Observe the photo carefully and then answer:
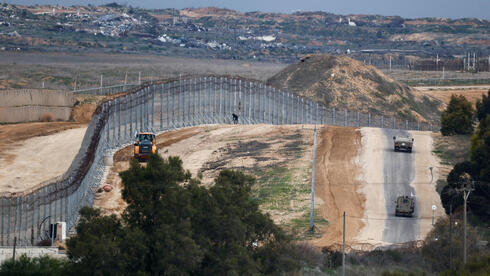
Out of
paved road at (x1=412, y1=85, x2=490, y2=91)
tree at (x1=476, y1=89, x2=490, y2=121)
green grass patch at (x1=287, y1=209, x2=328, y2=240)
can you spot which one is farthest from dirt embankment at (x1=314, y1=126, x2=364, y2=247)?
paved road at (x1=412, y1=85, x2=490, y2=91)

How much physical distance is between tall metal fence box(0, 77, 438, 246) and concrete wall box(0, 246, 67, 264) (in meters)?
1.96

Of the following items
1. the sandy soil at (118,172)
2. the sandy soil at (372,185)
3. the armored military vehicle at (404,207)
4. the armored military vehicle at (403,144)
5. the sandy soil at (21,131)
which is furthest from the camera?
the sandy soil at (21,131)

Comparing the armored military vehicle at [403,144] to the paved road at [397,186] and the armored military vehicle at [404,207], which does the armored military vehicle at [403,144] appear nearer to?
the paved road at [397,186]

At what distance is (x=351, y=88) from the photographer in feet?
359

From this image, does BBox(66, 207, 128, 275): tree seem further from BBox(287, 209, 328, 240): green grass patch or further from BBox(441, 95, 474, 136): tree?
BBox(441, 95, 474, 136): tree

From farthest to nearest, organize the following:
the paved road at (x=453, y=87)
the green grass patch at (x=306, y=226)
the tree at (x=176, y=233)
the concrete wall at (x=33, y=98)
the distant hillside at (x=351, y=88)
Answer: the paved road at (x=453, y=87), the distant hillside at (x=351, y=88), the concrete wall at (x=33, y=98), the green grass patch at (x=306, y=226), the tree at (x=176, y=233)

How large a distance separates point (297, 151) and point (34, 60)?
3914 inches

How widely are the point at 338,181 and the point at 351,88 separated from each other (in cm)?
4942

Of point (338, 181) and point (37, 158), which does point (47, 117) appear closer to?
point (37, 158)

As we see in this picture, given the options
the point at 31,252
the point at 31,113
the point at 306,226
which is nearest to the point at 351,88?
the point at 31,113

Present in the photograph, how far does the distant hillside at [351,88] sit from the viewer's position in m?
106

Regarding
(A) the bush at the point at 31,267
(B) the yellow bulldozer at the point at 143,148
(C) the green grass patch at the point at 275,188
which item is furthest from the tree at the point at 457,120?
(A) the bush at the point at 31,267

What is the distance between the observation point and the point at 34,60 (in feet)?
525

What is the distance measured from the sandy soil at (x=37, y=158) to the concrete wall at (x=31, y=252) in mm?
16639
